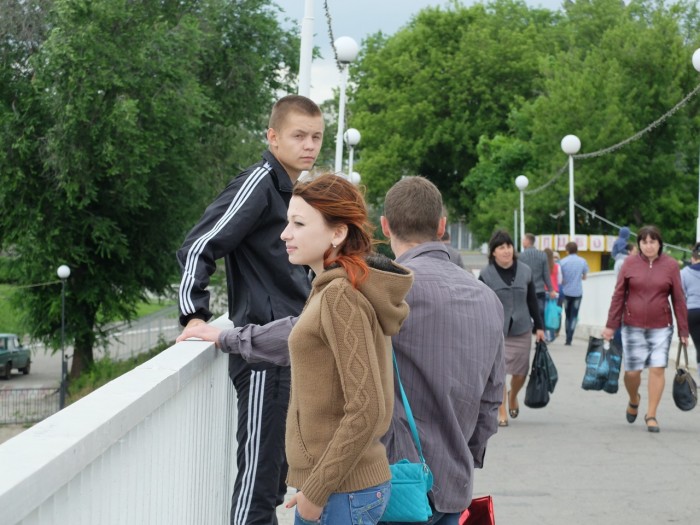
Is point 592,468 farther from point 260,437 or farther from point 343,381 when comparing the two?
point 343,381

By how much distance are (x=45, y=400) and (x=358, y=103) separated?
26.5 meters

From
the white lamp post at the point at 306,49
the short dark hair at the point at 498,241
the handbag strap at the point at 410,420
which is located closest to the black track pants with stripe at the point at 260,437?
the handbag strap at the point at 410,420

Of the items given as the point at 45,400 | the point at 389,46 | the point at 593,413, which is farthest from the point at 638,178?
the point at 593,413

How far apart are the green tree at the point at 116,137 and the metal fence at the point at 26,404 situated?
190 inches

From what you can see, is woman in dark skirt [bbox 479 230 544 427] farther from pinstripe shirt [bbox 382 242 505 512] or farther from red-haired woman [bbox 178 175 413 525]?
red-haired woman [bbox 178 175 413 525]

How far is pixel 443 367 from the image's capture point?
4.03 metres

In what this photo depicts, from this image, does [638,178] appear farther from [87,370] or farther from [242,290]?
[242,290]

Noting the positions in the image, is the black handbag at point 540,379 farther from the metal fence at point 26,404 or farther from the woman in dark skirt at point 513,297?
the metal fence at point 26,404

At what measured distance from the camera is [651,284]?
11656 mm

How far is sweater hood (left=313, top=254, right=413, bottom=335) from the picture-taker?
3439mm

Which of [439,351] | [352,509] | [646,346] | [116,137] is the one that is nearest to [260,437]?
[439,351]

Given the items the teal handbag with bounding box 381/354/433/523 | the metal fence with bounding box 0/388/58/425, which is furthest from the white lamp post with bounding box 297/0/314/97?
the metal fence with bounding box 0/388/58/425

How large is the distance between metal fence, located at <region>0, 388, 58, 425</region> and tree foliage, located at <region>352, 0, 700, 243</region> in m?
21.0

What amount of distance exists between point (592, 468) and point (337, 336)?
6.97 meters
